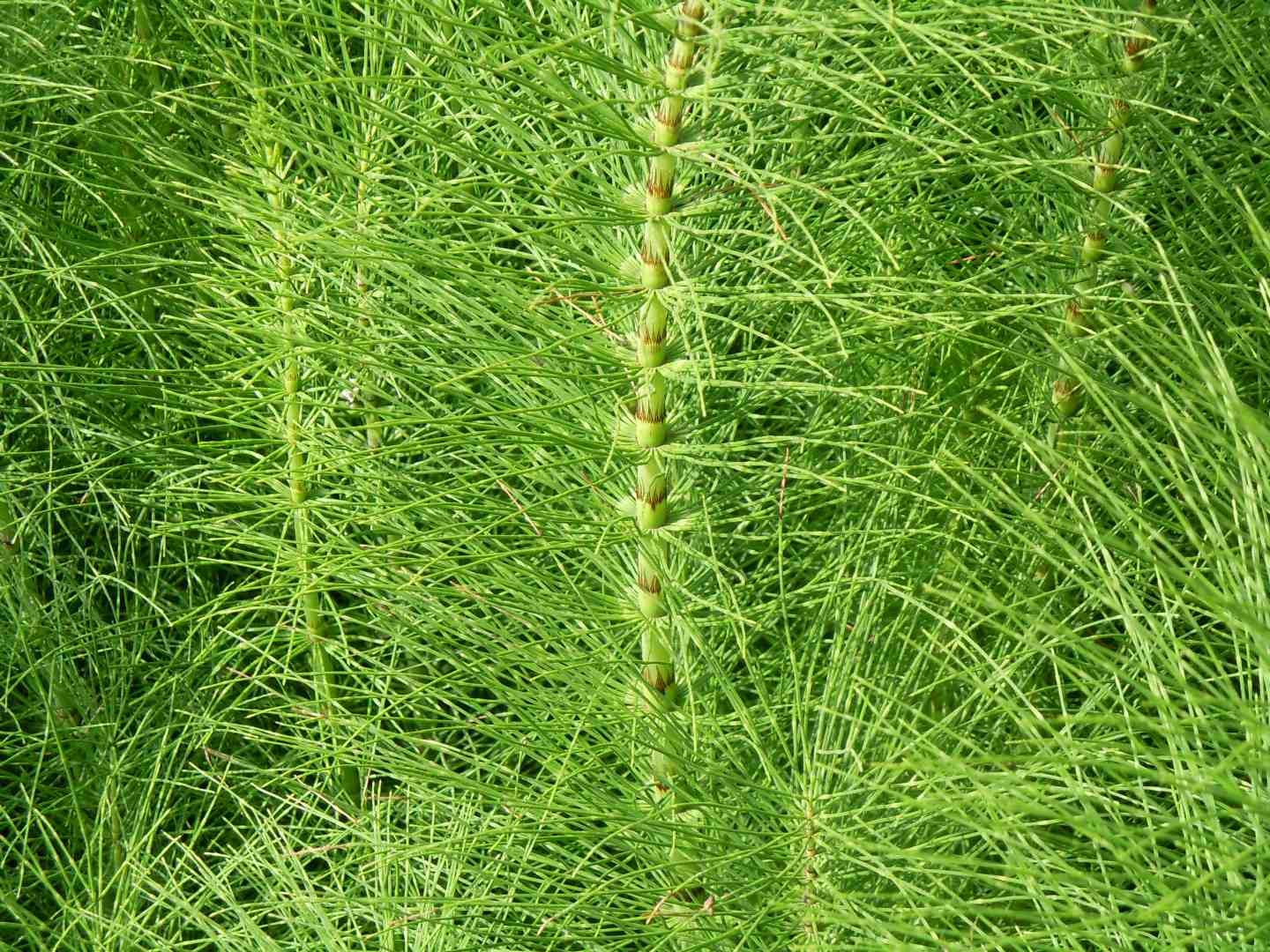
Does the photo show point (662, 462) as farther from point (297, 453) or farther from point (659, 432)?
point (297, 453)

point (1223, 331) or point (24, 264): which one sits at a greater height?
point (1223, 331)

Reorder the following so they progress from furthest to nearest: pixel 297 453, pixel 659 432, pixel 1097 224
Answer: pixel 297 453, pixel 1097 224, pixel 659 432

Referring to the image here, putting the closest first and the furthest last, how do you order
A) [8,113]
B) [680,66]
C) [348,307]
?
1. [680,66]
2. [348,307]
3. [8,113]

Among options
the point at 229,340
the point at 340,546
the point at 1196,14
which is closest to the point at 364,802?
the point at 340,546

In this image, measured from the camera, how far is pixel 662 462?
179cm

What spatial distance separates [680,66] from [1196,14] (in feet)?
Answer: 3.12

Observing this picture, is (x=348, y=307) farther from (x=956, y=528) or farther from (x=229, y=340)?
(x=956, y=528)

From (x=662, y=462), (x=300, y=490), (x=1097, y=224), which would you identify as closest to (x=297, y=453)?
(x=300, y=490)

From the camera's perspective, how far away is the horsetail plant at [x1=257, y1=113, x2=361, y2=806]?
1.99 metres

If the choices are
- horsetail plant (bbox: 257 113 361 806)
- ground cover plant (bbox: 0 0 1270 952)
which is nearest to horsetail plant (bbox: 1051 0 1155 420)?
ground cover plant (bbox: 0 0 1270 952)

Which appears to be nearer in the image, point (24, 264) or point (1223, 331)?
point (1223, 331)

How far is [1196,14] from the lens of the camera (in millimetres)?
2008

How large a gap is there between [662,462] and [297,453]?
2.25 feet

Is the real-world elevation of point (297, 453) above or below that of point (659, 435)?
below
